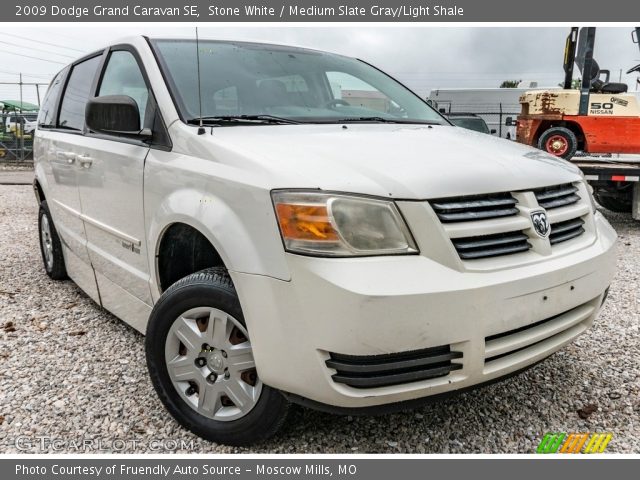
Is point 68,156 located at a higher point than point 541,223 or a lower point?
higher

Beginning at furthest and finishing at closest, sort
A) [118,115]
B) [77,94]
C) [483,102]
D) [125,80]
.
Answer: [483,102], [77,94], [125,80], [118,115]

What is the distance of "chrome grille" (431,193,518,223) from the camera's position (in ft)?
6.21

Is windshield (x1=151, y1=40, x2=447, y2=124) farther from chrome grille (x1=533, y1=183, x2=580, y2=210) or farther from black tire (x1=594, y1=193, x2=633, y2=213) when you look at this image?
black tire (x1=594, y1=193, x2=633, y2=213)

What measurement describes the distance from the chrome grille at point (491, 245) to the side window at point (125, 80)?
165 centimetres

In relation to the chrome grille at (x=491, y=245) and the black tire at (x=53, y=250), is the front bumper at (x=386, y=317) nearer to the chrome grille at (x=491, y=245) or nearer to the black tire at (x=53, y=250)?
the chrome grille at (x=491, y=245)

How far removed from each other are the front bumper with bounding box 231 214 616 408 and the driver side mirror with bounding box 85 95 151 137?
1.04 meters

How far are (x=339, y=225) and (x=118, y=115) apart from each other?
136 centimetres

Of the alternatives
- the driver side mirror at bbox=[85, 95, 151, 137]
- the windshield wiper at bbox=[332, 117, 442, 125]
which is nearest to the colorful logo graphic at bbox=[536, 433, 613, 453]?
the windshield wiper at bbox=[332, 117, 442, 125]

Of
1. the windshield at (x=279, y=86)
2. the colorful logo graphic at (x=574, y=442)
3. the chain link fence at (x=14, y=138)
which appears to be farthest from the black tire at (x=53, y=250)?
the chain link fence at (x=14, y=138)

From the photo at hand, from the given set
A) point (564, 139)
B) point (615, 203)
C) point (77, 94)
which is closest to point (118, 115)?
point (77, 94)

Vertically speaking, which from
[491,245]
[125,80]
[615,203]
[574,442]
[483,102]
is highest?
[483,102]

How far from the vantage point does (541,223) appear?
2092mm

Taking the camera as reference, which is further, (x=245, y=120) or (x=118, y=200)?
(x=118, y=200)

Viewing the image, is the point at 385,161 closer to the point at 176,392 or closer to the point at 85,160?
the point at 176,392
